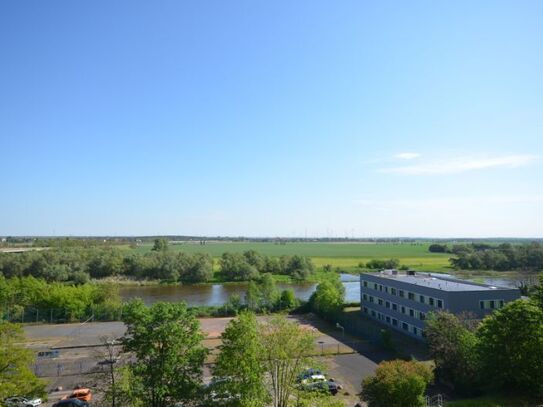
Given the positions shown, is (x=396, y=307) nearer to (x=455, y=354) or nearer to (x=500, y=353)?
(x=455, y=354)

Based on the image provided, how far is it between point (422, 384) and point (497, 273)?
78.0 metres

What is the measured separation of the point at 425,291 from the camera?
32.7m

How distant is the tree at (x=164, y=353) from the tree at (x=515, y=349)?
530 inches

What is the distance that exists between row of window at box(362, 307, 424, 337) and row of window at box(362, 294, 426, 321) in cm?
91

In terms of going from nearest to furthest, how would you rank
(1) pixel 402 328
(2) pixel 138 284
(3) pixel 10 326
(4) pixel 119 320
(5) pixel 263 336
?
(3) pixel 10 326, (5) pixel 263 336, (1) pixel 402 328, (4) pixel 119 320, (2) pixel 138 284

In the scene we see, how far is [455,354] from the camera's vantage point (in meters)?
21.7

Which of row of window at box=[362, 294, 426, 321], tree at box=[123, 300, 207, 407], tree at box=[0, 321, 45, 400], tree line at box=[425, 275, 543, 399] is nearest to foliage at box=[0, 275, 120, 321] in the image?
row of window at box=[362, 294, 426, 321]

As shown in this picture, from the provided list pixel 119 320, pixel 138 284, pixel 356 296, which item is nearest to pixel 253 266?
pixel 138 284

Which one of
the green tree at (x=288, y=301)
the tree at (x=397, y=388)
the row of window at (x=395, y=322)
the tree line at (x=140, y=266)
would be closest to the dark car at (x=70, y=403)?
the tree at (x=397, y=388)

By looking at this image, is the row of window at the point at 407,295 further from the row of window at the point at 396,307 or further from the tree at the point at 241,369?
the tree at the point at 241,369

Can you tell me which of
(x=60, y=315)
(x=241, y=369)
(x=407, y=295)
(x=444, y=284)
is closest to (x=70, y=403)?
(x=241, y=369)

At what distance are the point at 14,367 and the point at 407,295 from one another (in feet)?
97.0

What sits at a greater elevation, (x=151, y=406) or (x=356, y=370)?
(x=151, y=406)

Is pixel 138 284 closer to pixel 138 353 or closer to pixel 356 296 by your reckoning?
pixel 356 296
